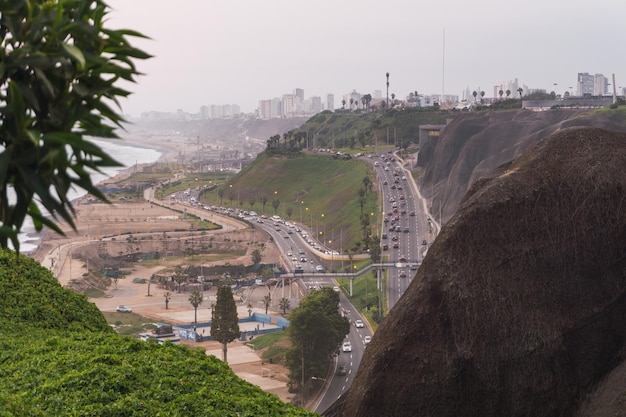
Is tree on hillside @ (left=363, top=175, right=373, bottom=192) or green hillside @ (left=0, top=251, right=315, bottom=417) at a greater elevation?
green hillside @ (left=0, top=251, right=315, bottom=417)

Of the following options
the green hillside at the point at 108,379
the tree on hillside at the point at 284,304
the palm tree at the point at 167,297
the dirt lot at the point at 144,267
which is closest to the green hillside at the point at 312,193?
the dirt lot at the point at 144,267

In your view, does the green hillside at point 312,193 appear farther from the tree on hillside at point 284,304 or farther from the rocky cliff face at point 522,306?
the rocky cliff face at point 522,306

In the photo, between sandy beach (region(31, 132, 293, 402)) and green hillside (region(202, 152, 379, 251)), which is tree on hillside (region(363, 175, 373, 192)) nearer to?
green hillside (region(202, 152, 379, 251))

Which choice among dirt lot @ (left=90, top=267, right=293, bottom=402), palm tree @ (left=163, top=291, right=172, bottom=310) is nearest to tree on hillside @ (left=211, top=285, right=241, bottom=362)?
dirt lot @ (left=90, top=267, right=293, bottom=402)

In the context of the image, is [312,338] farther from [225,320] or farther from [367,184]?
[367,184]

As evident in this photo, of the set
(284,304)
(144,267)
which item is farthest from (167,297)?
(144,267)

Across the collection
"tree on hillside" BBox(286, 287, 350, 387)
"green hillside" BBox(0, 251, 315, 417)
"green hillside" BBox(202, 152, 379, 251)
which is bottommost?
"tree on hillside" BBox(286, 287, 350, 387)
